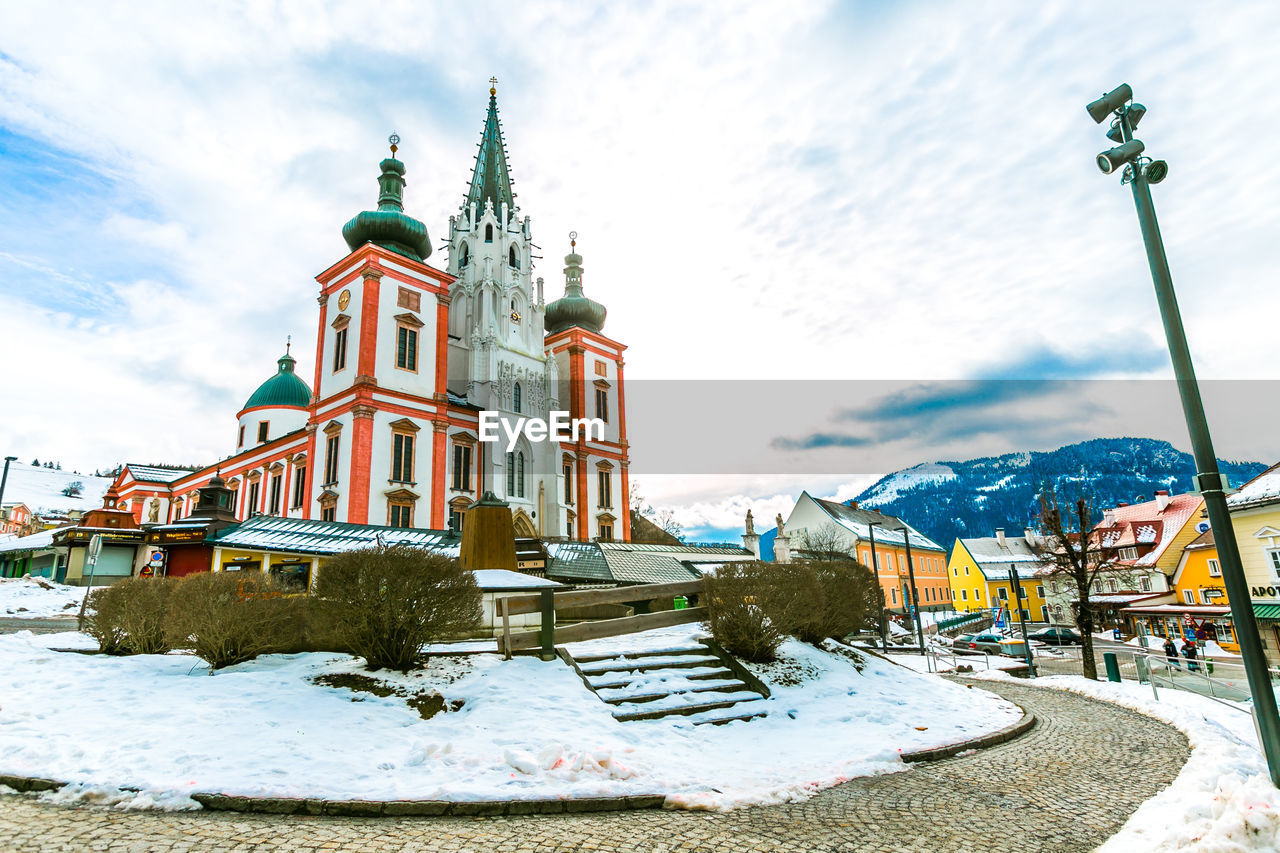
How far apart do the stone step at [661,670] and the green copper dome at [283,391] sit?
174ft

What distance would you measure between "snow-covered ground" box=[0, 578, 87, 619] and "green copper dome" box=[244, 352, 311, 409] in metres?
28.1

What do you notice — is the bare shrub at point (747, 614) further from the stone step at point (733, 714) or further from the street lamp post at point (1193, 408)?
the street lamp post at point (1193, 408)

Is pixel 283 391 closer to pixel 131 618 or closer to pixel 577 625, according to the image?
pixel 131 618

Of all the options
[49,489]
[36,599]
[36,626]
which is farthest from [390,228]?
[49,489]

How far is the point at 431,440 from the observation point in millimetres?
36844

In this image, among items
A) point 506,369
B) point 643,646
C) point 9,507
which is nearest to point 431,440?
point 506,369

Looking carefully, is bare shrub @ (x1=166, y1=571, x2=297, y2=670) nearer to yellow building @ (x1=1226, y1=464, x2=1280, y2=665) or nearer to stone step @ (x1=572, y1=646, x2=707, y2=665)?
stone step @ (x1=572, y1=646, x2=707, y2=665)

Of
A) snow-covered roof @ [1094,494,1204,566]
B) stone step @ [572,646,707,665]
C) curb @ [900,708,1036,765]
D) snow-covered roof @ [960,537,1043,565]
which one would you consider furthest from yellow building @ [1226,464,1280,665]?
snow-covered roof @ [960,537,1043,565]

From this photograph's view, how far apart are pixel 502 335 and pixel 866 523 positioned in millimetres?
41244

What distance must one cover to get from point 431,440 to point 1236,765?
3426cm

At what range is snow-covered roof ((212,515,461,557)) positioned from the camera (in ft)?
64.5

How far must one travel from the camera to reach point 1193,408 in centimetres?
644

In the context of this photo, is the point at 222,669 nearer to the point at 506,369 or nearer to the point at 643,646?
the point at 643,646

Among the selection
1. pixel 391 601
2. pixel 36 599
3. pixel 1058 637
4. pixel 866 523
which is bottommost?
pixel 1058 637
